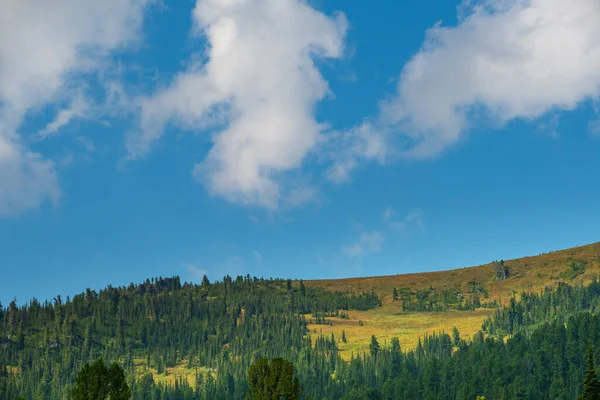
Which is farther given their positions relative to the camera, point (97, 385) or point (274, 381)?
point (97, 385)

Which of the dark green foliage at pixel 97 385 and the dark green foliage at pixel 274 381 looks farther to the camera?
the dark green foliage at pixel 97 385

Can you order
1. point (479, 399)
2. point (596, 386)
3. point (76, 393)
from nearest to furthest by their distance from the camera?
point (76, 393) → point (596, 386) → point (479, 399)

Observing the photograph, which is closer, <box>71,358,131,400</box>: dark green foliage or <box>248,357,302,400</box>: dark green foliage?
<box>248,357,302,400</box>: dark green foliage

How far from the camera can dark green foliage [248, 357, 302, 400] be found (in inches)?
2623

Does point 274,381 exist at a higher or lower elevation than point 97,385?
lower

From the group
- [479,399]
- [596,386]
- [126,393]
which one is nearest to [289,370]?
[126,393]

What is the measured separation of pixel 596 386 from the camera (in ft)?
259

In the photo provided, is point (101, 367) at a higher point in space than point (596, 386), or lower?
higher

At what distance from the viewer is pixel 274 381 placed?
67.0 metres

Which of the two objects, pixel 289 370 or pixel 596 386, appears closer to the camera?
pixel 289 370

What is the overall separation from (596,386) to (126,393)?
183 ft

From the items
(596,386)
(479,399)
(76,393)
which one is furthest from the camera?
(479,399)

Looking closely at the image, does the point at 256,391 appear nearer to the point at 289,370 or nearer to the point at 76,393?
the point at 289,370

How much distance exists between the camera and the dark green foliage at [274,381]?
66625 mm
